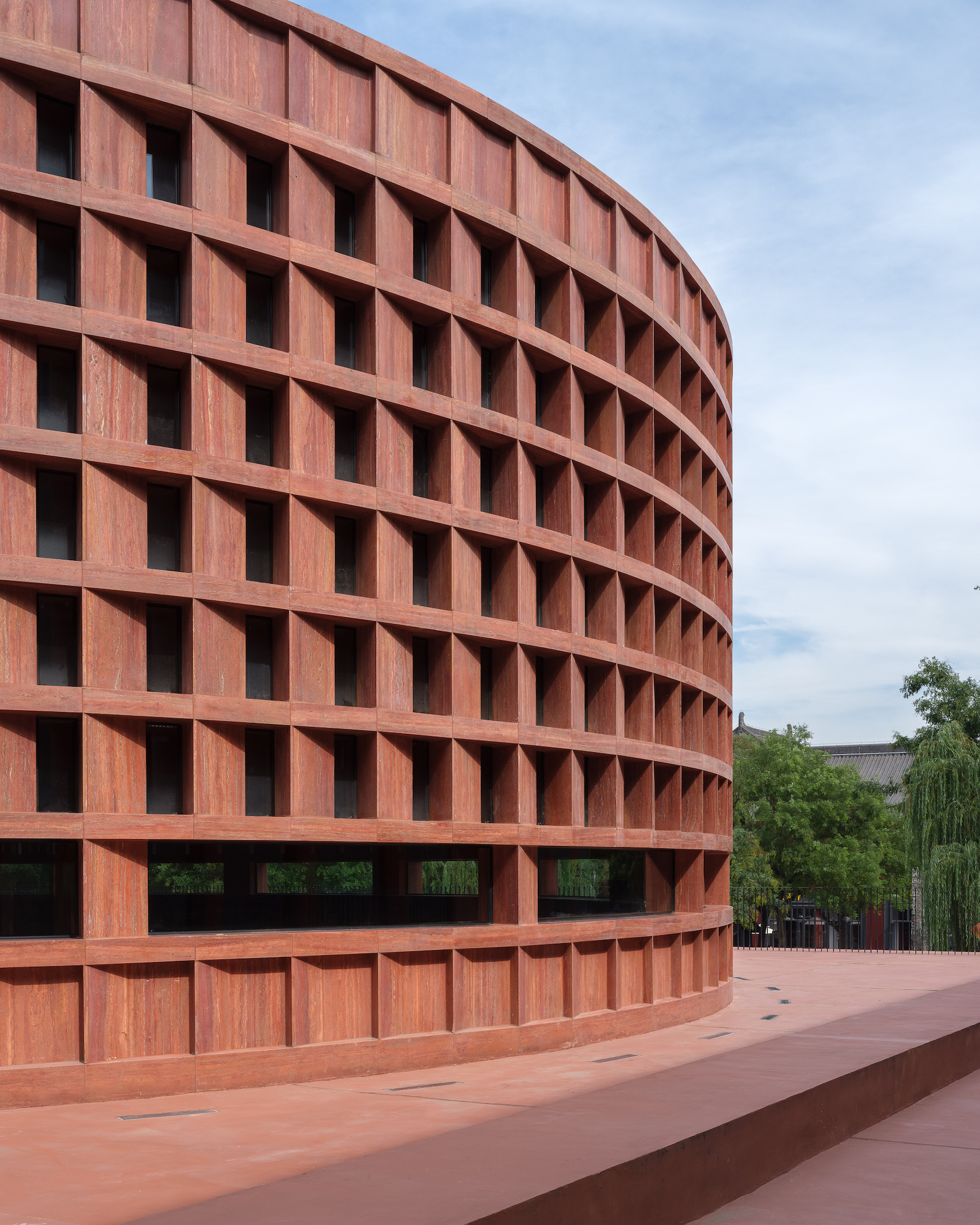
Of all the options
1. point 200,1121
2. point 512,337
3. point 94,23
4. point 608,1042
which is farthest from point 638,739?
point 94,23

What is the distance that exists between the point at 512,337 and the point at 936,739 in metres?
34.6

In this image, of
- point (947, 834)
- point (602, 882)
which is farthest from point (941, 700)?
point (602, 882)

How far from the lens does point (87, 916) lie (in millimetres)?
14688

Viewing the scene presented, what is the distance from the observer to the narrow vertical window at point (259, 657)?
16859mm

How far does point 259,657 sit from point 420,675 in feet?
8.43

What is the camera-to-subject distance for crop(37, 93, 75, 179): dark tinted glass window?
15766mm

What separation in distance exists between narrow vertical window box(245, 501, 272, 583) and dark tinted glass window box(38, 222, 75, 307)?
3216 millimetres

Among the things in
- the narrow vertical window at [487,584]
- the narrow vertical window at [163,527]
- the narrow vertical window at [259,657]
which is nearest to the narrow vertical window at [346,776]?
the narrow vertical window at [259,657]

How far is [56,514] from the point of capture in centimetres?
1552

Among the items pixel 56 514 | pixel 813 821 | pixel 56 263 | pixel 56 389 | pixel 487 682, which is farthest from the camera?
pixel 813 821

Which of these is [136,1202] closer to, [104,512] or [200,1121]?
[200,1121]

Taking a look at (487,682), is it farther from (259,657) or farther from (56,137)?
(56,137)

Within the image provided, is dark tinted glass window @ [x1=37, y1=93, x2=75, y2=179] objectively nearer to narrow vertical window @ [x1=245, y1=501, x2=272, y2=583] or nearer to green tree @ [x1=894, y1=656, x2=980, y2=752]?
narrow vertical window @ [x1=245, y1=501, x2=272, y2=583]

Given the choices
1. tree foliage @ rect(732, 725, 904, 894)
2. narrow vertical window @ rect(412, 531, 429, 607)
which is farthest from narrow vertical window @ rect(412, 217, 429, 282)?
tree foliage @ rect(732, 725, 904, 894)
